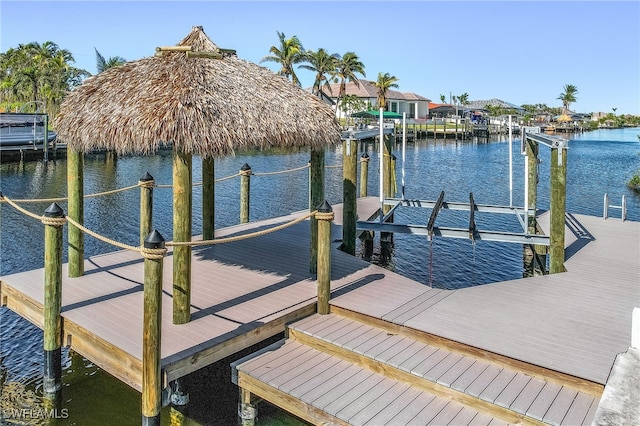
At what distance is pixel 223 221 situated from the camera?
17453 mm

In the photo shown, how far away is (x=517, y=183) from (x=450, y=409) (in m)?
26.8

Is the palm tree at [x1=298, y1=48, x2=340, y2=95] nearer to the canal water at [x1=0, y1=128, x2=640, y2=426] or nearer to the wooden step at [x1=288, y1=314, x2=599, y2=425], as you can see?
the canal water at [x1=0, y1=128, x2=640, y2=426]

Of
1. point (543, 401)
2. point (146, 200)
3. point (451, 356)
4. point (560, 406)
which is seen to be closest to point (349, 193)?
point (146, 200)

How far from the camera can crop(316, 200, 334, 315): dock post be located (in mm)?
6820

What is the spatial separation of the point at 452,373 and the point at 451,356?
1.47 feet

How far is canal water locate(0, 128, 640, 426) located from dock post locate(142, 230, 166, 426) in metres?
1.45

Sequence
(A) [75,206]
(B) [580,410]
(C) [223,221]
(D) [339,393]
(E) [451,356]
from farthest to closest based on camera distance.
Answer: (C) [223,221], (A) [75,206], (E) [451,356], (D) [339,393], (B) [580,410]

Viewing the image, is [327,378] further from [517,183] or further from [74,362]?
[517,183]

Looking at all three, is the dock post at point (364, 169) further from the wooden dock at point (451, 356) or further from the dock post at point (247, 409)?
the dock post at point (247, 409)

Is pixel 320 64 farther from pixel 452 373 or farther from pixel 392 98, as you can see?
pixel 452 373

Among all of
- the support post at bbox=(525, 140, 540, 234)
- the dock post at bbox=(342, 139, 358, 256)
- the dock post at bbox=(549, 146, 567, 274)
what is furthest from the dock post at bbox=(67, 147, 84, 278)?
the support post at bbox=(525, 140, 540, 234)

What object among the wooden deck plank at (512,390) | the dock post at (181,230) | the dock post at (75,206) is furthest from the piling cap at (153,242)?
the wooden deck plank at (512,390)

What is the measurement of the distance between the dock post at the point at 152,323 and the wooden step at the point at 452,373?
1909 millimetres

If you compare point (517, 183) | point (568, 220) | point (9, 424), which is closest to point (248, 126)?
point (9, 424)
